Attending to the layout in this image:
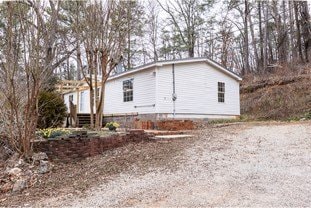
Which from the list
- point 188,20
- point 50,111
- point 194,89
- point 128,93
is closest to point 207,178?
point 50,111

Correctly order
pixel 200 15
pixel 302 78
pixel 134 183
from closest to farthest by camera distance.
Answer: pixel 134 183
pixel 302 78
pixel 200 15

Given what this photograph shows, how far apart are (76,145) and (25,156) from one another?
1.21m

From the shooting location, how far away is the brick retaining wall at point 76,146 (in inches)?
262

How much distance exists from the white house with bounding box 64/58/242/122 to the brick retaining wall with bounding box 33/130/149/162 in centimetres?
513

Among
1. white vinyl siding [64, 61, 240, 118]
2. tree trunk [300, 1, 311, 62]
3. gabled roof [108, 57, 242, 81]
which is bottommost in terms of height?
white vinyl siding [64, 61, 240, 118]

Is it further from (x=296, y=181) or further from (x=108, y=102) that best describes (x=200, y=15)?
(x=296, y=181)

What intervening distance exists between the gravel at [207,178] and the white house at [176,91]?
17.5 ft

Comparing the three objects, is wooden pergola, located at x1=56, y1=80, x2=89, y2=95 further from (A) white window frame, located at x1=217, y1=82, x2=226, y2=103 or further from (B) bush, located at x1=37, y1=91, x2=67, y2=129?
(A) white window frame, located at x1=217, y1=82, x2=226, y2=103

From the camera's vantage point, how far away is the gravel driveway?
12.9 feet

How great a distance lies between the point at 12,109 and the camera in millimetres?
5969

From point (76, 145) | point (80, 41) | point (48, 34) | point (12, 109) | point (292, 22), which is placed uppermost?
point (292, 22)

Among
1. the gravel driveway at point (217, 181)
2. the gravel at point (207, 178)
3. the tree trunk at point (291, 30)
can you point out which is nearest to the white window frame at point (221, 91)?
the gravel at point (207, 178)

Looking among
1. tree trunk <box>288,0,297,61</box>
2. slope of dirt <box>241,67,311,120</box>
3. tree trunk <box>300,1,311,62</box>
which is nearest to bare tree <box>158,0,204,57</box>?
tree trunk <box>288,0,297,61</box>

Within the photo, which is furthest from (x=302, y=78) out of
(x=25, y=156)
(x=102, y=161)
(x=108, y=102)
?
(x=25, y=156)
